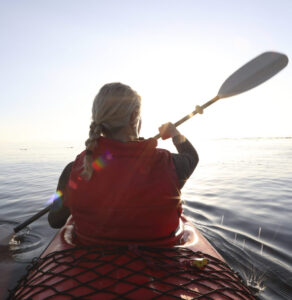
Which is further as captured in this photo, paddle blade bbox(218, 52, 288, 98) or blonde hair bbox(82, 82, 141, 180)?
paddle blade bbox(218, 52, 288, 98)

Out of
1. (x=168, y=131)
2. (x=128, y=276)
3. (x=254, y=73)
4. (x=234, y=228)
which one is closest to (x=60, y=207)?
(x=128, y=276)

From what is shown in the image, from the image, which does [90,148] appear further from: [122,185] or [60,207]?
[60,207]

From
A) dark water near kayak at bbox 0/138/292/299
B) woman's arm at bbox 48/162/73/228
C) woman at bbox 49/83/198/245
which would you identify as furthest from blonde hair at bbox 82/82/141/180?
dark water near kayak at bbox 0/138/292/299

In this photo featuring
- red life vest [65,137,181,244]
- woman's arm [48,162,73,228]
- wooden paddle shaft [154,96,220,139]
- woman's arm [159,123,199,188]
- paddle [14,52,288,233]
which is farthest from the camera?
paddle [14,52,288,233]

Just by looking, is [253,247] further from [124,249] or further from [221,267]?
[124,249]

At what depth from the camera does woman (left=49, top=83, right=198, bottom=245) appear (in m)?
1.72

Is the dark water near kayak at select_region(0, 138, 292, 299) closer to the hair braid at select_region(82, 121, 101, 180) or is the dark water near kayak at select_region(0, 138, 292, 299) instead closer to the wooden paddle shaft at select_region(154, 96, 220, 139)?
the hair braid at select_region(82, 121, 101, 180)

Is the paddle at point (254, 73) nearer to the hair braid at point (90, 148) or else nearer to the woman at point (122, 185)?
the woman at point (122, 185)

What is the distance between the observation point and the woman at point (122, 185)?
1723mm

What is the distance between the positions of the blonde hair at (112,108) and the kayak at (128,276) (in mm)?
872

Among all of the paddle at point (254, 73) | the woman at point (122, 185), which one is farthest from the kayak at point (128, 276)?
the paddle at point (254, 73)

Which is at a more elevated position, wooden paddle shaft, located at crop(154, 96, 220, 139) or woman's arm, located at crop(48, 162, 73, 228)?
wooden paddle shaft, located at crop(154, 96, 220, 139)

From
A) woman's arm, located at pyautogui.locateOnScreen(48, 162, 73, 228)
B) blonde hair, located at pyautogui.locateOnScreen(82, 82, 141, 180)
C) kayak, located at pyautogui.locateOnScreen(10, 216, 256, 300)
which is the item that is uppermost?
blonde hair, located at pyautogui.locateOnScreen(82, 82, 141, 180)

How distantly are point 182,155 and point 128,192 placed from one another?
56cm
